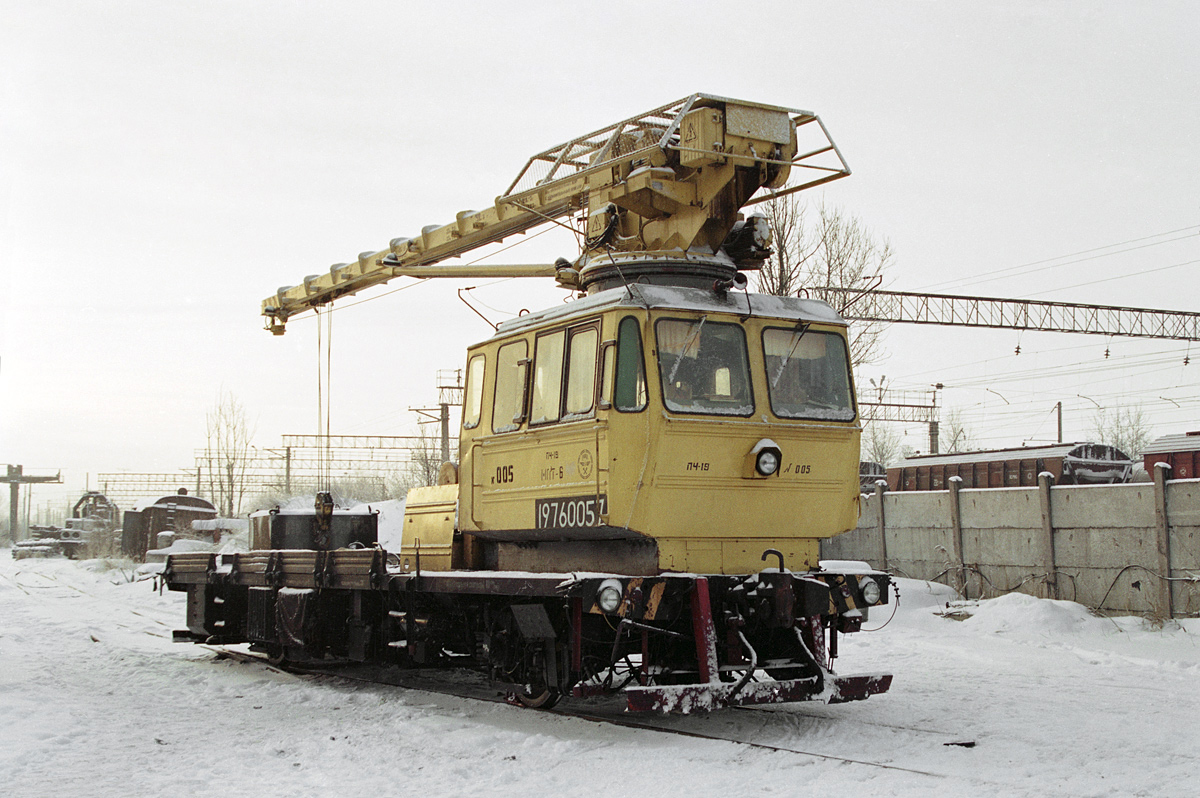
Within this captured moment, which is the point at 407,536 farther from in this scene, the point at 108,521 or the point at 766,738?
the point at 108,521

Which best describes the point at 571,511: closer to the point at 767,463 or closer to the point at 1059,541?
the point at 767,463

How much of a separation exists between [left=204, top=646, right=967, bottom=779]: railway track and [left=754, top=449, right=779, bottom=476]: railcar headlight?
2016 millimetres

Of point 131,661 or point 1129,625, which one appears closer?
point 131,661

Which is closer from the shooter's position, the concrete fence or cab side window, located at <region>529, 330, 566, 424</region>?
cab side window, located at <region>529, 330, 566, 424</region>

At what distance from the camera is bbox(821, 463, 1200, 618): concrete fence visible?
14531 millimetres

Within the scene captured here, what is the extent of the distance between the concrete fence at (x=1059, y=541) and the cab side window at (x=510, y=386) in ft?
21.5

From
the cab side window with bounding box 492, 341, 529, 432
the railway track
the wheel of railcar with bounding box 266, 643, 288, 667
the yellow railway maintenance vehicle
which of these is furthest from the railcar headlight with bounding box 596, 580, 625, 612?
the wheel of railcar with bounding box 266, 643, 288, 667

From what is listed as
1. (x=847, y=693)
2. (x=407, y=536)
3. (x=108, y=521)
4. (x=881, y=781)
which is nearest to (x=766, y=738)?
(x=847, y=693)

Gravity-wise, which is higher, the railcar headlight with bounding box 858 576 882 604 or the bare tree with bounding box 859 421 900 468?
the bare tree with bounding box 859 421 900 468

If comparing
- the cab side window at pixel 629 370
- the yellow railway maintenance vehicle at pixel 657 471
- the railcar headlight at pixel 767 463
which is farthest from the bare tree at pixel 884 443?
the cab side window at pixel 629 370

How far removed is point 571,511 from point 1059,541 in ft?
34.3

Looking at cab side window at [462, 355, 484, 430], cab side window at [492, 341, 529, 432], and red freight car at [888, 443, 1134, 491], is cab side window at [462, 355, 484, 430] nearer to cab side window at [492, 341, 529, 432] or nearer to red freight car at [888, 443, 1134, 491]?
cab side window at [492, 341, 529, 432]

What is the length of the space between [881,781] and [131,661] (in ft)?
33.0

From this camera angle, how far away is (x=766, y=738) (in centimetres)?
812
